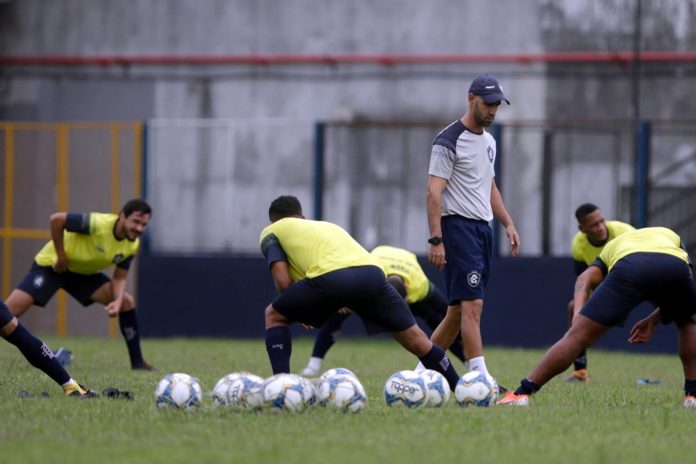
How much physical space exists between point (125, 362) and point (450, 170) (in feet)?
19.0

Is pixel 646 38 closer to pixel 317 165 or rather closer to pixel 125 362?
Result: pixel 317 165

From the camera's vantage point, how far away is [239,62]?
2430 cm

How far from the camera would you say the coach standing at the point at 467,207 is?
10.1 m

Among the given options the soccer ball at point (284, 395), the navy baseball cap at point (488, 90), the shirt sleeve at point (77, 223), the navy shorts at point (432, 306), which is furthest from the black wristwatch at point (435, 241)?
the shirt sleeve at point (77, 223)

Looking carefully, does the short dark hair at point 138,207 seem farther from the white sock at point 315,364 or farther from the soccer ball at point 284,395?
the soccer ball at point 284,395

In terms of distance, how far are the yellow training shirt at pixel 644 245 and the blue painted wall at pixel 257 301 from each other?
9.31 metres

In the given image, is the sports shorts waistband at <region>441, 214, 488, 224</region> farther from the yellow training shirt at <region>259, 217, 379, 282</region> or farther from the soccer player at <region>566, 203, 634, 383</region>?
the soccer player at <region>566, 203, 634, 383</region>

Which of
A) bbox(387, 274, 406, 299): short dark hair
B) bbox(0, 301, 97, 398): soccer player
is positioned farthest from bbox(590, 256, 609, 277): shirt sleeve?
bbox(0, 301, 97, 398): soccer player

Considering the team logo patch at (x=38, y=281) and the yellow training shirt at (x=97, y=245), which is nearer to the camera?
the yellow training shirt at (x=97, y=245)

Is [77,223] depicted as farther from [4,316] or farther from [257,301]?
[257,301]

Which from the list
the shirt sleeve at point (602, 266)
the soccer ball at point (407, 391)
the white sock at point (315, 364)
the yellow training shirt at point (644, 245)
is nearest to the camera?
the soccer ball at point (407, 391)

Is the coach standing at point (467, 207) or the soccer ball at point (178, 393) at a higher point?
the coach standing at point (467, 207)

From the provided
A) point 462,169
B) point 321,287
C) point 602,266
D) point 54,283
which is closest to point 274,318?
point 321,287

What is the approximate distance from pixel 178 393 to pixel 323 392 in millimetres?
949
